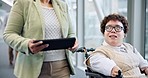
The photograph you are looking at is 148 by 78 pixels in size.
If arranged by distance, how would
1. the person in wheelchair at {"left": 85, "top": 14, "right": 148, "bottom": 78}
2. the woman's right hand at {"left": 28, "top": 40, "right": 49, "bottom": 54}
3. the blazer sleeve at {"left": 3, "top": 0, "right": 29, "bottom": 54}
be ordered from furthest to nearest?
the person in wheelchair at {"left": 85, "top": 14, "right": 148, "bottom": 78} < the blazer sleeve at {"left": 3, "top": 0, "right": 29, "bottom": 54} < the woman's right hand at {"left": 28, "top": 40, "right": 49, "bottom": 54}

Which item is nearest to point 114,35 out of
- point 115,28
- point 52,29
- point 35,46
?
point 115,28

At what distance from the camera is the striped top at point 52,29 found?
1.61m

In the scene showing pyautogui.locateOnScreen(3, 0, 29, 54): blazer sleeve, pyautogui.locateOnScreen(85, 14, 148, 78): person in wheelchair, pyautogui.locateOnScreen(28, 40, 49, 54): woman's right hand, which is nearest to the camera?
pyautogui.locateOnScreen(28, 40, 49, 54): woman's right hand

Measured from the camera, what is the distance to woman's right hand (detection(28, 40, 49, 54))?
1.42 meters

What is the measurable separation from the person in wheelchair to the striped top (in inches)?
11.9

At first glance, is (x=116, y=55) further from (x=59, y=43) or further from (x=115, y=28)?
(x=59, y=43)

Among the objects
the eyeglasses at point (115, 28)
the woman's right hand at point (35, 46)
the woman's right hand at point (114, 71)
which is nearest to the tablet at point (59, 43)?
the woman's right hand at point (35, 46)

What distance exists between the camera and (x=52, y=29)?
1.62m

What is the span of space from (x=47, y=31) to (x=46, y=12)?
129 millimetres

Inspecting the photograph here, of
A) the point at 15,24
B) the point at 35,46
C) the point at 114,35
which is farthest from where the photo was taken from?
the point at 114,35

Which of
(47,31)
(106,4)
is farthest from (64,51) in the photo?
(106,4)

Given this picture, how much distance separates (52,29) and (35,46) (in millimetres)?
224

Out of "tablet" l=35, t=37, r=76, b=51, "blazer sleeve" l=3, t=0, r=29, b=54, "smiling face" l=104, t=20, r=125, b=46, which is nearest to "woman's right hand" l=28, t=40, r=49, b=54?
"tablet" l=35, t=37, r=76, b=51

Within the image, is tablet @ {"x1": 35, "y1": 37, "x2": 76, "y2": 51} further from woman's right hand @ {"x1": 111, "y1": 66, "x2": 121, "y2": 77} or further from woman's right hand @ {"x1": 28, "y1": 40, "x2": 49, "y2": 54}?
woman's right hand @ {"x1": 111, "y1": 66, "x2": 121, "y2": 77}
